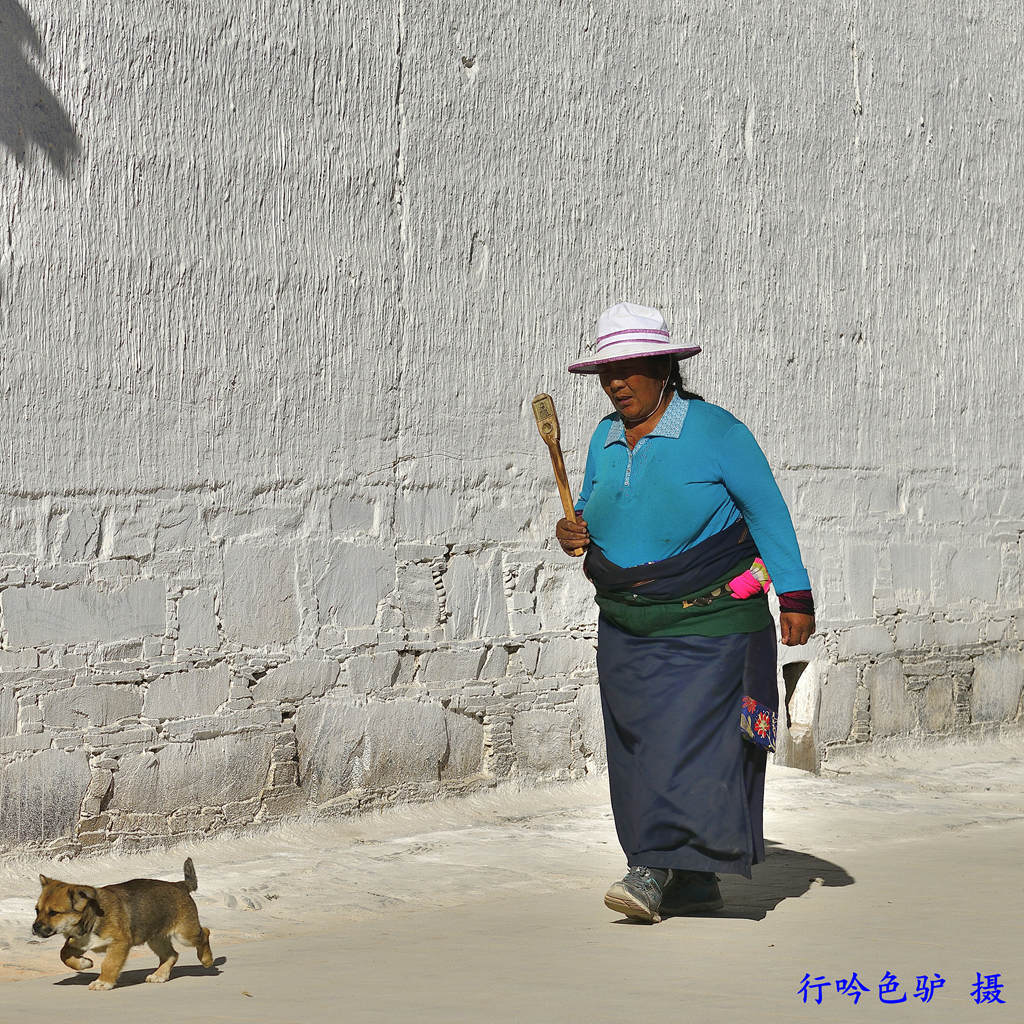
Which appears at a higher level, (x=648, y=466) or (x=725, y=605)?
(x=648, y=466)

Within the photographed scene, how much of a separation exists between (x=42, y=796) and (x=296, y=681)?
3.40 ft

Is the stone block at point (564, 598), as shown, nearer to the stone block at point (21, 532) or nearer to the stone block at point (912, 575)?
the stone block at point (912, 575)

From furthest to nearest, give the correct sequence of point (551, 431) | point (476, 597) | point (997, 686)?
point (997, 686), point (476, 597), point (551, 431)

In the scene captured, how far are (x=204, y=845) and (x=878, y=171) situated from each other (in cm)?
465

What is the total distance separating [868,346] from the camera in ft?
26.8

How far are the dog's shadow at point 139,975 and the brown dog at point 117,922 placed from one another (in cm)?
4

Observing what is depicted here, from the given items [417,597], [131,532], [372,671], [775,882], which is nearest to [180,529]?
[131,532]

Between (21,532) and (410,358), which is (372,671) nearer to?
(410,358)

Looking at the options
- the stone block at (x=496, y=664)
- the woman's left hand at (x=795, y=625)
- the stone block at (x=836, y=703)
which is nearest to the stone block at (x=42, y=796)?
the stone block at (x=496, y=664)

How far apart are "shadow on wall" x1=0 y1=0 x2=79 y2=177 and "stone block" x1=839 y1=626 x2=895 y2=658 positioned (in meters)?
4.32

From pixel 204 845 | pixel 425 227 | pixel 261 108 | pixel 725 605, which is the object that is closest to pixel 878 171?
pixel 425 227

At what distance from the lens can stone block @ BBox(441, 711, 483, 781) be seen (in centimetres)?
639

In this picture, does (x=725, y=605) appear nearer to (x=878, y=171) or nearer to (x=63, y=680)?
(x=63, y=680)

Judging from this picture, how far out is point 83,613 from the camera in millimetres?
5344
